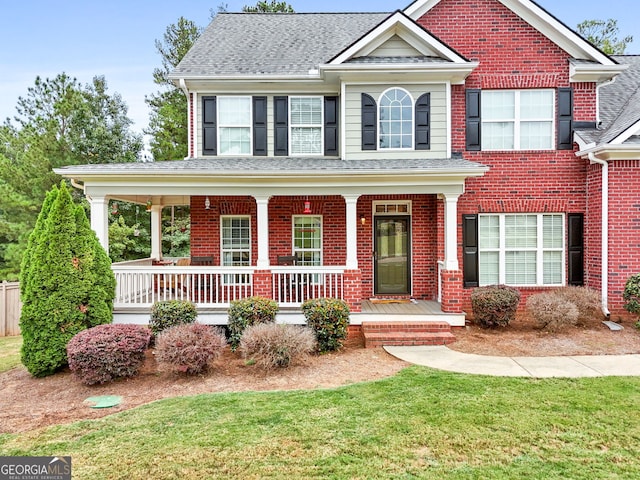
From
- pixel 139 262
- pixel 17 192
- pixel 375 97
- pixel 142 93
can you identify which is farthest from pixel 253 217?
pixel 142 93

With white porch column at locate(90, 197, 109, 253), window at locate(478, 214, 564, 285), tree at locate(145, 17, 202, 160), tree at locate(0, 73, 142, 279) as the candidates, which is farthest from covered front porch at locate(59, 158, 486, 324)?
tree at locate(145, 17, 202, 160)

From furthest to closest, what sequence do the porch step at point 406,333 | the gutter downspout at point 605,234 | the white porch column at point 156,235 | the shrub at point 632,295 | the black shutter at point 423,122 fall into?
the white porch column at point 156,235 < the black shutter at point 423,122 < the gutter downspout at point 605,234 < the shrub at point 632,295 < the porch step at point 406,333

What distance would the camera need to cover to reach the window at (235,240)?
11406mm

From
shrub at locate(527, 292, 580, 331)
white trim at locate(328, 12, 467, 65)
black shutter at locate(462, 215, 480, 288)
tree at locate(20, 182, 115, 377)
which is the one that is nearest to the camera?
tree at locate(20, 182, 115, 377)

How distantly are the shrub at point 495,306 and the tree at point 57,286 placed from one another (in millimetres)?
7750

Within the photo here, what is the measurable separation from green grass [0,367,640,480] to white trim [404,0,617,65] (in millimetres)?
8266

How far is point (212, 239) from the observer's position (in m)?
11.3

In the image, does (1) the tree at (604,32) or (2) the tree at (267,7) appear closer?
(2) the tree at (267,7)

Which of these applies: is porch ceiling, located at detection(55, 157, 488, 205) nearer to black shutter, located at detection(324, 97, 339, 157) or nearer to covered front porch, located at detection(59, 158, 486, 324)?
covered front porch, located at detection(59, 158, 486, 324)

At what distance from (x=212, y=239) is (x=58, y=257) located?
415 cm

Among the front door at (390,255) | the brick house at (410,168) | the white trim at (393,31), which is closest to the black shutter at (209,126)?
the brick house at (410,168)

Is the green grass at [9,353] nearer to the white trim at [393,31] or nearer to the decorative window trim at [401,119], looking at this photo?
the decorative window trim at [401,119]

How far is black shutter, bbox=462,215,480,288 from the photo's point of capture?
1058 centimetres

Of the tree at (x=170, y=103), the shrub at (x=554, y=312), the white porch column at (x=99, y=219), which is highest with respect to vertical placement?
the tree at (x=170, y=103)
